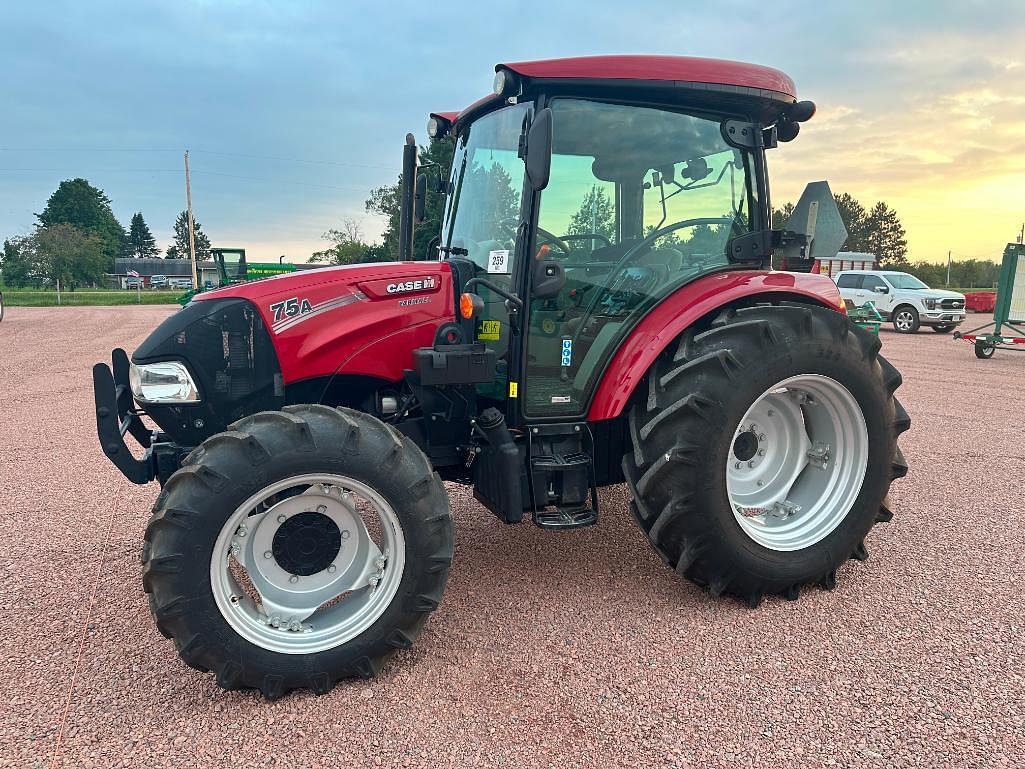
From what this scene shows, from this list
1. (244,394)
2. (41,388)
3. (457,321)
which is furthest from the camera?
(41,388)

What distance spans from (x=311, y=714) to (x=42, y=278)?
6065cm

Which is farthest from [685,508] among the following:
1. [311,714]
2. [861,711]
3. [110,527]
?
[110,527]

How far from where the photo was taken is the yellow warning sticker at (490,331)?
130 inches

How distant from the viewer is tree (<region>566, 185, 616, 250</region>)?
329cm

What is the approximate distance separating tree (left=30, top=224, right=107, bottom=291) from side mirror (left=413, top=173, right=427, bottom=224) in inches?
2202

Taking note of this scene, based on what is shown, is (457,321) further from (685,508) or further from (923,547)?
(923,547)

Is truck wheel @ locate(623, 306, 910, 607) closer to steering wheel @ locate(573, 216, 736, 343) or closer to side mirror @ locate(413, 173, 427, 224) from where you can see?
steering wheel @ locate(573, 216, 736, 343)

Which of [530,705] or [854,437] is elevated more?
[854,437]

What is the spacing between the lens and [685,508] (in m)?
3.03

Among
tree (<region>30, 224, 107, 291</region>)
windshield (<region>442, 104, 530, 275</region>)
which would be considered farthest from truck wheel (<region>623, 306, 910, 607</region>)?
tree (<region>30, 224, 107, 291</region>)

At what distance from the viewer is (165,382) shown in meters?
2.94

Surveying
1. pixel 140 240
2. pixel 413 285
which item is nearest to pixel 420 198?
pixel 413 285

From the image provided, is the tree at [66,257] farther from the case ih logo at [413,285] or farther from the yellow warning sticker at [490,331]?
the yellow warning sticker at [490,331]

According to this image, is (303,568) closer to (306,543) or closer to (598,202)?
(306,543)
